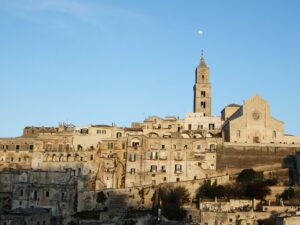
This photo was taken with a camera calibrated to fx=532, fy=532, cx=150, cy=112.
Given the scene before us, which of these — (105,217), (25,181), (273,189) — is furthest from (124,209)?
(273,189)

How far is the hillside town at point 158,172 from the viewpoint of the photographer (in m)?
56.6

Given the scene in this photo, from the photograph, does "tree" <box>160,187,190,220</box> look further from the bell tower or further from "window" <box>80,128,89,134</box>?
the bell tower

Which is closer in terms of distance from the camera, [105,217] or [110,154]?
[105,217]

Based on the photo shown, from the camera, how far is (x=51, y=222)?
60.3 meters

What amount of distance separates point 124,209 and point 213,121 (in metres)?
26.6

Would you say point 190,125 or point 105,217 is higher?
point 190,125

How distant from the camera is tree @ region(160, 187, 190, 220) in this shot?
56.6m

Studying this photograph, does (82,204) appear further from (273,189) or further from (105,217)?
(273,189)

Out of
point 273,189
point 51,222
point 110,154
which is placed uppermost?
point 110,154

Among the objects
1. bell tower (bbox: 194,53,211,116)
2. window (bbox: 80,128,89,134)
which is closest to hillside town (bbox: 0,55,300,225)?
window (bbox: 80,128,89,134)

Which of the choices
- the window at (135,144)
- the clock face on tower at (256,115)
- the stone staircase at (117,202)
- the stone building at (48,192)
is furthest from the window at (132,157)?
the clock face on tower at (256,115)

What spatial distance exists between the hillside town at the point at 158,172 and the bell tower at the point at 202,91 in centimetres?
580

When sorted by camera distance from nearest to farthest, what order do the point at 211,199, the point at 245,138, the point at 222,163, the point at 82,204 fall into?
the point at 211,199
the point at 82,204
the point at 222,163
the point at 245,138

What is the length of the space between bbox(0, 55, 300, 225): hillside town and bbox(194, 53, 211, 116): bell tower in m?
5.80
